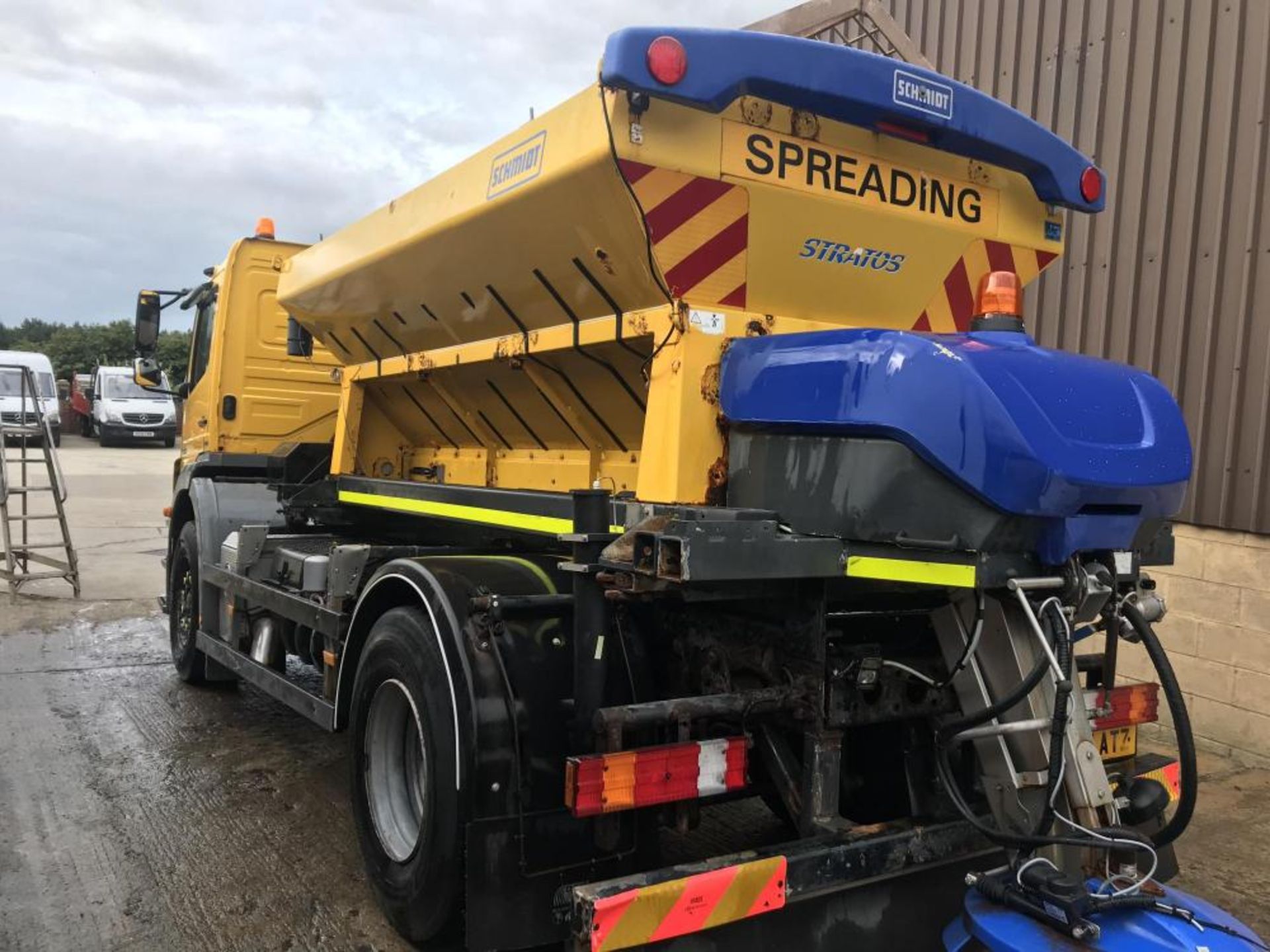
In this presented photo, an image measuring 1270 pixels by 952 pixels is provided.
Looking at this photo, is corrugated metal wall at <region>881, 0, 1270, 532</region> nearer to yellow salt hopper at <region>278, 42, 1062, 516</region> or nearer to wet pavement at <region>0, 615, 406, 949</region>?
yellow salt hopper at <region>278, 42, 1062, 516</region>

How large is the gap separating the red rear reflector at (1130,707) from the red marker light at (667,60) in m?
2.37

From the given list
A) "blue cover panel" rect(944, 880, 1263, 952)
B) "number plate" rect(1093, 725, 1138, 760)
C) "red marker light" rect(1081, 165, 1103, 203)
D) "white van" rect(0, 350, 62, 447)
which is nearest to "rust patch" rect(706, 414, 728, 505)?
"blue cover panel" rect(944, 880, 1263, 952)

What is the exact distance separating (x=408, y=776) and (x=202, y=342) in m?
5.01

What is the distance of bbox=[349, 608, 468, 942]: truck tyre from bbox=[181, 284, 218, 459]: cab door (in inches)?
153

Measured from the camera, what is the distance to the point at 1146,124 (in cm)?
605

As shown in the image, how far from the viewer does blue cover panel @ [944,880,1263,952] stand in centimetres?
215

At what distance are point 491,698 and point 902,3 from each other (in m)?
7.22

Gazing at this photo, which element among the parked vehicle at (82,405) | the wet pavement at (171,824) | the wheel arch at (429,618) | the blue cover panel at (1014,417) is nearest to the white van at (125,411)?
the parked vehicle at (82,405)

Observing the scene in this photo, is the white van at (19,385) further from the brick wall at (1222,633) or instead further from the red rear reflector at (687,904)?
the red rear reflector at (687,904)

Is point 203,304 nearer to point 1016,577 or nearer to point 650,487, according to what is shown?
point 650,487

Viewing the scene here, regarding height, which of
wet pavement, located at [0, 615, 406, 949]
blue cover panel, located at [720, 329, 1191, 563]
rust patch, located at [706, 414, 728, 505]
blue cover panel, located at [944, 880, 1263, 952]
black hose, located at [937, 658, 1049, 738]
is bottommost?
wet pavement, located at [0, 615, 406, 949]

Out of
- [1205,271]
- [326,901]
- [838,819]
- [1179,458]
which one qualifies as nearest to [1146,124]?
[1205,271]

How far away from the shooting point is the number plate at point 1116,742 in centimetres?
327

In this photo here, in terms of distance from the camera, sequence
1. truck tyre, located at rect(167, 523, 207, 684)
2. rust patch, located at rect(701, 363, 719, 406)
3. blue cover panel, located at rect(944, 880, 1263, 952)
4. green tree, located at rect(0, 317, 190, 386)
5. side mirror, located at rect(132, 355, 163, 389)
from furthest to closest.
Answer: green tree, located at rect(0, 317, 190, 386) → side mirror, located at rect(132, 355, 163, 389) → truck tyre, located at rect(167, 523, 207, 684) → rust patch, located at rect(701, 363, 719, 406) → blue cover panel, located at rect(944, 880, 1263, 952)
